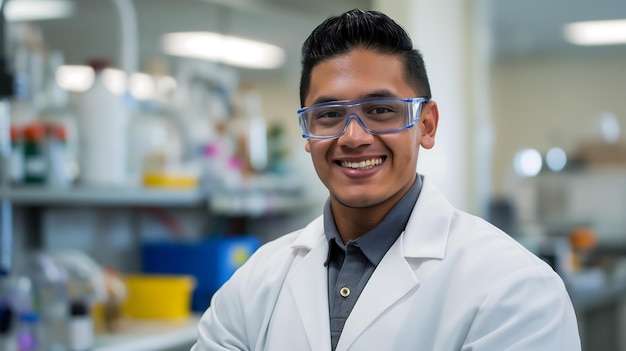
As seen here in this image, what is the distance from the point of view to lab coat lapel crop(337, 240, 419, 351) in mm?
1123

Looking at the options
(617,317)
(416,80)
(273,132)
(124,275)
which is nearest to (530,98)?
(617,317)

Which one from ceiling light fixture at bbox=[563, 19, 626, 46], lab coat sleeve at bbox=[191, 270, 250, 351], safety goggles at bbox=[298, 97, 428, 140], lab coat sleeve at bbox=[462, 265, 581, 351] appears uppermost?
ceiling light fixture at bbox=[563, 19, 626, 46]

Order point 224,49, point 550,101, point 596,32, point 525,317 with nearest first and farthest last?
point 525,317 → point 224,49 → point 596,32 → point 550,101

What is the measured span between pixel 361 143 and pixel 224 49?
252cm

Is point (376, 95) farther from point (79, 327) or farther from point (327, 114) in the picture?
point (79, 327)

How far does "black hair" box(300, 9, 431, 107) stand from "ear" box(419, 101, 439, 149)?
0.02 meters

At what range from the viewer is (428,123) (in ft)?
4.10

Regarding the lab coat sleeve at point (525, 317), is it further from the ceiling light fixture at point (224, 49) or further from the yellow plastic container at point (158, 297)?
the ceiling light fixture at point (224, 49)

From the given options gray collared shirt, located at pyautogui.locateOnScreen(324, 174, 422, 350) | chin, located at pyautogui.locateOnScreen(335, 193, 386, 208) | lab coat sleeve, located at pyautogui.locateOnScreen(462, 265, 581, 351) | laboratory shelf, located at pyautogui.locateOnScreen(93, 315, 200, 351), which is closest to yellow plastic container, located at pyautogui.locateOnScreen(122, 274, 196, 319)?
laboratory shelf, located at pyautogui.locateOnScreen(93, 315, 200, 351)

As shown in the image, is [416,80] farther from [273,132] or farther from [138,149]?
[273,132]

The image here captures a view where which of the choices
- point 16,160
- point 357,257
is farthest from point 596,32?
point 357,257

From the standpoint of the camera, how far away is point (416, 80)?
1202 mm

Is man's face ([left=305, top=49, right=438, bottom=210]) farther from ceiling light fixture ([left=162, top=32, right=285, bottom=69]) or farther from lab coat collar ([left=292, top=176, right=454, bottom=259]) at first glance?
ceiling light fixture ([left=162, top=32, right=285, bottom=69])

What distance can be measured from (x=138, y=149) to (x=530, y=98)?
17.0 feet
